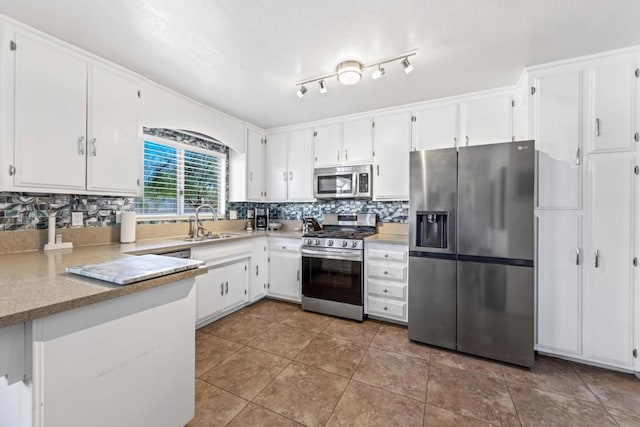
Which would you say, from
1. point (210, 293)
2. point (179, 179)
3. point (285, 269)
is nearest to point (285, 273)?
point (285, 269)

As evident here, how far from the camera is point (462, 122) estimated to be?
2.80m

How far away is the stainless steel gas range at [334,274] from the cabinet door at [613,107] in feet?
7.01

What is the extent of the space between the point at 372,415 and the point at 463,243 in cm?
149

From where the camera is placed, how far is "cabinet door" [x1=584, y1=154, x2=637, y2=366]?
193 centimetres

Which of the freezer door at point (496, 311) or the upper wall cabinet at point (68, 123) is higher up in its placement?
the upper wall cabinet at point (68, 123)

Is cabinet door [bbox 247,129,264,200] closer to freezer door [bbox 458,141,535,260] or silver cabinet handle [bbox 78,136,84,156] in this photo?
silver cabinet handle [bbox 78,136,84,156]

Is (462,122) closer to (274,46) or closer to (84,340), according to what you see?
(274,46)

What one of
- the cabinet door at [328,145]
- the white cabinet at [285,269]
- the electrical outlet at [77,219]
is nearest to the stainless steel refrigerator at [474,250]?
the cabinet door at [328,145]

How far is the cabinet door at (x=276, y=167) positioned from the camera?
12.6ft

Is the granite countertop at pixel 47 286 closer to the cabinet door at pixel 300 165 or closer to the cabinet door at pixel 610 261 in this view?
the cabinet door at pixel 300 165

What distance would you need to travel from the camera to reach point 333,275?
298 centimetres

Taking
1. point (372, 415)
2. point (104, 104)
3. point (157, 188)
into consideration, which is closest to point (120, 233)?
point (157, 188)

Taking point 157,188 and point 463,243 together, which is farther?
point 157,188

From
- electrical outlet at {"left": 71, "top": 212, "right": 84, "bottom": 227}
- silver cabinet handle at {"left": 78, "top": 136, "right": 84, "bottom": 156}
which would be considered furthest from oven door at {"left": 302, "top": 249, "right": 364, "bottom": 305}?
silver cabinet handle at {"left": 78, "top": 136, "right": 84, "bottom": 156}
